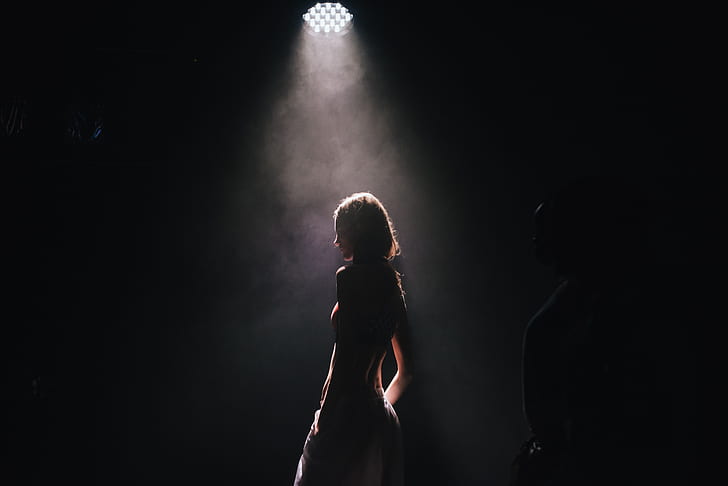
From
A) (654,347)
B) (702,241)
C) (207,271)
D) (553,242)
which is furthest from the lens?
(207,271)

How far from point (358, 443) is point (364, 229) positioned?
967 mm

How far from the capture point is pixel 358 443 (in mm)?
2092

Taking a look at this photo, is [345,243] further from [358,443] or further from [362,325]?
[358,443]

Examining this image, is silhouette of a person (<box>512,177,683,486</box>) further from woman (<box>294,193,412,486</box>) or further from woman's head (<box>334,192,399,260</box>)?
woman's head (<box>334,192,399,260</box>)

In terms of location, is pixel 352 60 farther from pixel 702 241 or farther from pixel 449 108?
pixel 702 241

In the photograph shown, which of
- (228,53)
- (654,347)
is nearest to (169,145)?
(228,53)

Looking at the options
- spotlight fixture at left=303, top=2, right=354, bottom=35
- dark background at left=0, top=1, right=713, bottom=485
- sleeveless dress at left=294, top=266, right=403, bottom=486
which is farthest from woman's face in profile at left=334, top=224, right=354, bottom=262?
spotlight fixture at left=303, top=2, right=354, bottom=35

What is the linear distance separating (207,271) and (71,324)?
909mm

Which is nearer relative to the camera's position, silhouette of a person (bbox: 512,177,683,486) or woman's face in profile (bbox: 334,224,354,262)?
silhouette of a person (bbox: 512,177,683,486)

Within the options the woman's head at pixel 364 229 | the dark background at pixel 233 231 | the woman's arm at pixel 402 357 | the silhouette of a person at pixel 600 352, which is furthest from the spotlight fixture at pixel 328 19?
the silhouette of a person at pixel 600 352

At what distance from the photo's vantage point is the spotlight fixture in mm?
3139

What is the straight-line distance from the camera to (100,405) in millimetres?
2998

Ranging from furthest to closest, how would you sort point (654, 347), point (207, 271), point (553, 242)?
point (207, 271) < point (553, 242) < point (654, 347)

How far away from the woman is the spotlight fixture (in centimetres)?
173
